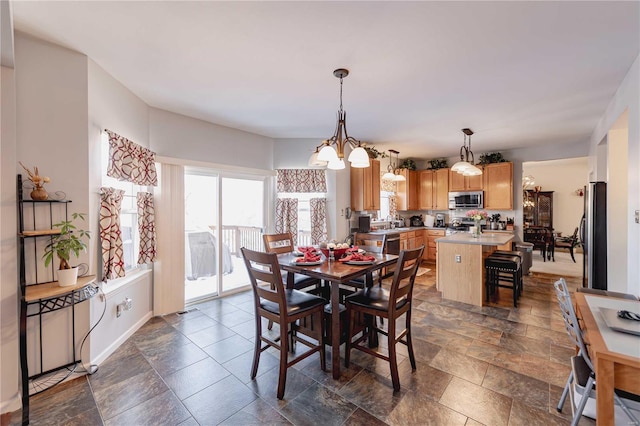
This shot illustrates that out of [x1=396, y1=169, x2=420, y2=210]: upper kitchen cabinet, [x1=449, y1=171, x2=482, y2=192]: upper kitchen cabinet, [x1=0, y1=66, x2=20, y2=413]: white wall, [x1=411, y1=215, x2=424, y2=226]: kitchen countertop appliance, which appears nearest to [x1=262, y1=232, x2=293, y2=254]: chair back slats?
[x1=0, y1=66, x2=20, y2=413]: white wall

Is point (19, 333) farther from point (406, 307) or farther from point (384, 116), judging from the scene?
point (384, 116)

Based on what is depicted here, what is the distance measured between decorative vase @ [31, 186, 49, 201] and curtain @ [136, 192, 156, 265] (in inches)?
42.2

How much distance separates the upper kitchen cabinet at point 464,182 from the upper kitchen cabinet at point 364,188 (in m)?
2.39

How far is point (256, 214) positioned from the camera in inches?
188

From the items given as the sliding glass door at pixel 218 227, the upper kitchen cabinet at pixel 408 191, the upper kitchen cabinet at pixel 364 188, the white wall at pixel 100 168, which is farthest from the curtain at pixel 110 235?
the upper kitchen cabinet at pixel 408 191

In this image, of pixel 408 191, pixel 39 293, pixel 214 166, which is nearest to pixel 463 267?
pixel 408 191

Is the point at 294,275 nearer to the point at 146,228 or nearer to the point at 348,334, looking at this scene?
the point at 348,334

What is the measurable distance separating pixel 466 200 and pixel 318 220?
382 cm

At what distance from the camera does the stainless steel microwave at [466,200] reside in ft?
20.5

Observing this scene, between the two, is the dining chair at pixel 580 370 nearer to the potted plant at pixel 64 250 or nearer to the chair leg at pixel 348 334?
the chair leg at pixel 348 334

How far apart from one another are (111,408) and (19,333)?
0.83 metres

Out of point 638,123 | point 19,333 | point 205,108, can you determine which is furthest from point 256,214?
point 638,123

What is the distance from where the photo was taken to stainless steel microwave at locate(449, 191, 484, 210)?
246 inches

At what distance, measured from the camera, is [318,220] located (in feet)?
15.8
